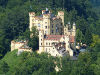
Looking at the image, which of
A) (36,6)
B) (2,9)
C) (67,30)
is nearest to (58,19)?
(67,30)

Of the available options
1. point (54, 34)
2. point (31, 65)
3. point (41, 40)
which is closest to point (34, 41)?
point (41, 40)

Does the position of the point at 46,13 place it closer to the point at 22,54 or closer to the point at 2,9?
the point at 22,54

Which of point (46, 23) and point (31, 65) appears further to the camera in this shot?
point (46, 23)

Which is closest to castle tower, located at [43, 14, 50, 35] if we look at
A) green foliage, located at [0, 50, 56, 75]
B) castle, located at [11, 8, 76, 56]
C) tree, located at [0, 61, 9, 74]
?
castle, located at [11, 8, 76, 56]

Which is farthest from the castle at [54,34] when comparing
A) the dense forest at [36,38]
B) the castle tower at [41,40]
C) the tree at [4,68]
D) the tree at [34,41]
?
the tree at [4,68]

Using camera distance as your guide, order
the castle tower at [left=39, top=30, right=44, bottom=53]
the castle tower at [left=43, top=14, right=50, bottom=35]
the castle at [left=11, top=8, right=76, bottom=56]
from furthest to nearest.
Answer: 1. the castle tower at [left=43, top=14, right=50, bottom=35]
2. the castle tower at [left=39, top=30, right=44, bottom=53]
3. the castle at [left=11, top=8, right=76, bottom=56]

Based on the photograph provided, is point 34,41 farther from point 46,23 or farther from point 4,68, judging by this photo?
point 4,68

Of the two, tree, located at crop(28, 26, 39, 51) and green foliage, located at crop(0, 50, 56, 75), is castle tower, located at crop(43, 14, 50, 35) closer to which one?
tree, located at crop(28, 26, 39, 51)
